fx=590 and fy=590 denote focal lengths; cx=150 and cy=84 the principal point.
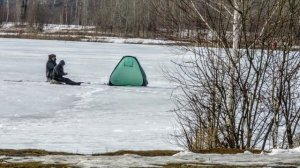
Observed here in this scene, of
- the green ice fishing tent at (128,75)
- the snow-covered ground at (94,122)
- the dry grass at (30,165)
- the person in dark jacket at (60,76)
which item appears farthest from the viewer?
the green ice fishing tent at (128,75)

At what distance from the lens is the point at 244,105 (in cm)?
712

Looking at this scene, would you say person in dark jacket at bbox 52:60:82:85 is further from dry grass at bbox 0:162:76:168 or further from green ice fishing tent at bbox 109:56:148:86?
dry grass at bbox 0:162:76:168

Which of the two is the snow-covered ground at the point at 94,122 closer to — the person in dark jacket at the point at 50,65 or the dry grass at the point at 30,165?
the dry grass at the point at 30,165

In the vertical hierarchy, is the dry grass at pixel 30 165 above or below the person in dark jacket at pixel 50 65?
above

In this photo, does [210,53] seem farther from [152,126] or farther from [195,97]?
[152,126]

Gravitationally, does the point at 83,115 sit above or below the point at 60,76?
below

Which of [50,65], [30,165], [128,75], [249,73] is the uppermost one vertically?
[249,73]

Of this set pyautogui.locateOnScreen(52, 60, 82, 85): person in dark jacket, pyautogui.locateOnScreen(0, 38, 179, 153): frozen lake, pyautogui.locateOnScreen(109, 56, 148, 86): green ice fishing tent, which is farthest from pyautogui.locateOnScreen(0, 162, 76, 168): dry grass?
pyautogui.locateOnScreen(109, 56, 148, 86): green ice fishing tent

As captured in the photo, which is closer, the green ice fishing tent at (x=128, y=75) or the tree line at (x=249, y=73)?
the tree line at (x=249, y=73)

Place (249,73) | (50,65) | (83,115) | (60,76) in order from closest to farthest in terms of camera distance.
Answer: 1. (249,73)
2. (83,115)
3. (60,76)
4. (50,65)

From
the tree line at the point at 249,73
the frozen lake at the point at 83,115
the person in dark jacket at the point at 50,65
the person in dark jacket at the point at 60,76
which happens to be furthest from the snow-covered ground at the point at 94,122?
the tree line at the point at 249,73

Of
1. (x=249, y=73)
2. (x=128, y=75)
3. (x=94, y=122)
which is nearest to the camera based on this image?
(x=249, y=73)

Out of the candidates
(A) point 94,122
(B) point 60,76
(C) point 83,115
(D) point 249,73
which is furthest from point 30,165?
(B) point 60,76

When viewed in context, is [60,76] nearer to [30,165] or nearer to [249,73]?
[249,73]
